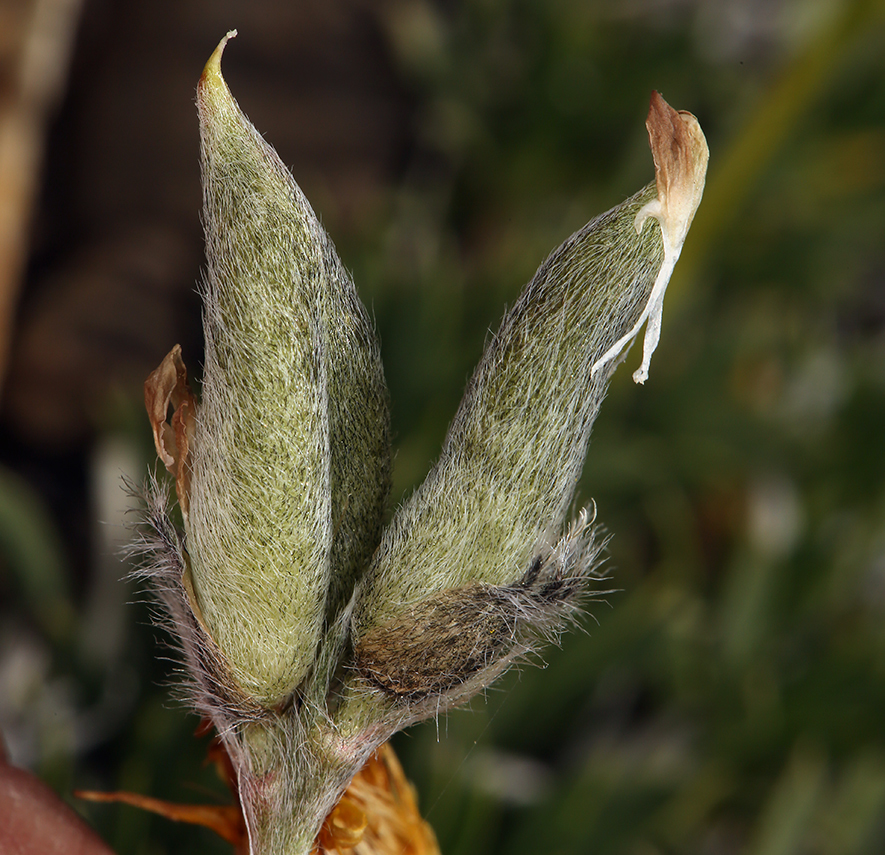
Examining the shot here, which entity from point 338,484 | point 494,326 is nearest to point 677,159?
point 338,484

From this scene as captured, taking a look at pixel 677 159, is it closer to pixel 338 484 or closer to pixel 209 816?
pixel 338 484

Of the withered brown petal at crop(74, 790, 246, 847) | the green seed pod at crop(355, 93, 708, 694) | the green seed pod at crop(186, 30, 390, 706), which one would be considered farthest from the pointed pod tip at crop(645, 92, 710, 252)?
the withered brown petal at crop(74, 790, 246, 847)

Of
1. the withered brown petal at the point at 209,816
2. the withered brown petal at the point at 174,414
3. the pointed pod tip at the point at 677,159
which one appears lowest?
the withered brown petal at the point at 209,816

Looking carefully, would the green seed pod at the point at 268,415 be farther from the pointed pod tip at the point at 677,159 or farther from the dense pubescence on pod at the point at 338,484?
the pointed pod tip at the point at 677,159

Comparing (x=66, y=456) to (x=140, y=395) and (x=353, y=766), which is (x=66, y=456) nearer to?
(x=140, y=395)

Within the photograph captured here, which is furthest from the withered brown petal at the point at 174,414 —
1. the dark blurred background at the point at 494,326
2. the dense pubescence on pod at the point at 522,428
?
the dark blurred background at the point at 494,326

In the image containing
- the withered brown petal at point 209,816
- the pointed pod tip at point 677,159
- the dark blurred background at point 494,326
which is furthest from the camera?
the dark blurred background at point 494,326
